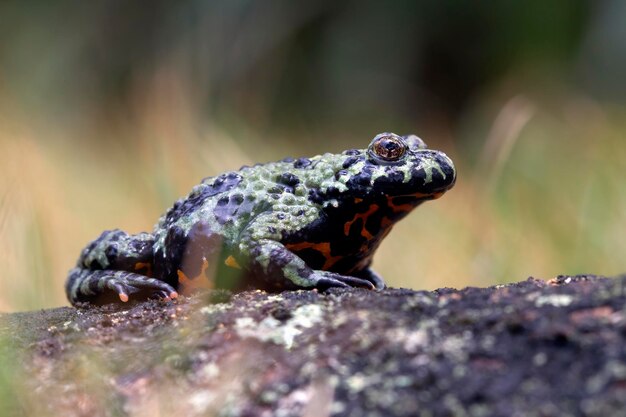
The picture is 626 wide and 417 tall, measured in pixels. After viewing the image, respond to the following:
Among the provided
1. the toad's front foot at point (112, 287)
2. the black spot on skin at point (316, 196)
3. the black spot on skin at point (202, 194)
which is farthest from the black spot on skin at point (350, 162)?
the toad's front foot at point (112, 287)

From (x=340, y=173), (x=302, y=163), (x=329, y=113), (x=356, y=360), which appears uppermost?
(x=329, y=113)

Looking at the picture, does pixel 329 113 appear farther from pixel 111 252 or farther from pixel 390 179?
pixel 390 179

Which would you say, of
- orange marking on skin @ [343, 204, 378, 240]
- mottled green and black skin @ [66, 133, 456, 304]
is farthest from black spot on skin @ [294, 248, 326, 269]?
orange marking on skin @ [343, 204, 378, 240]

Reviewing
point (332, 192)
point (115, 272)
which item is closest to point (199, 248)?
point (115, 272)

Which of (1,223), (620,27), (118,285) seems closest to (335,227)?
(118,285)

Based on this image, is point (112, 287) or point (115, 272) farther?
point (115, 272)

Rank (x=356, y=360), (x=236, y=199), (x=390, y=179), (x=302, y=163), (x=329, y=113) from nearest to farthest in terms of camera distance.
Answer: (x=356, y=360) → (x=390, y=179) → (x=236, y=199) → (x=302, y=163) → (x=329, y=113)

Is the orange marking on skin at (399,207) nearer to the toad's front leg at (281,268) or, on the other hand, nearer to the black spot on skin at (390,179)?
the black spot on skin at (390,179)
